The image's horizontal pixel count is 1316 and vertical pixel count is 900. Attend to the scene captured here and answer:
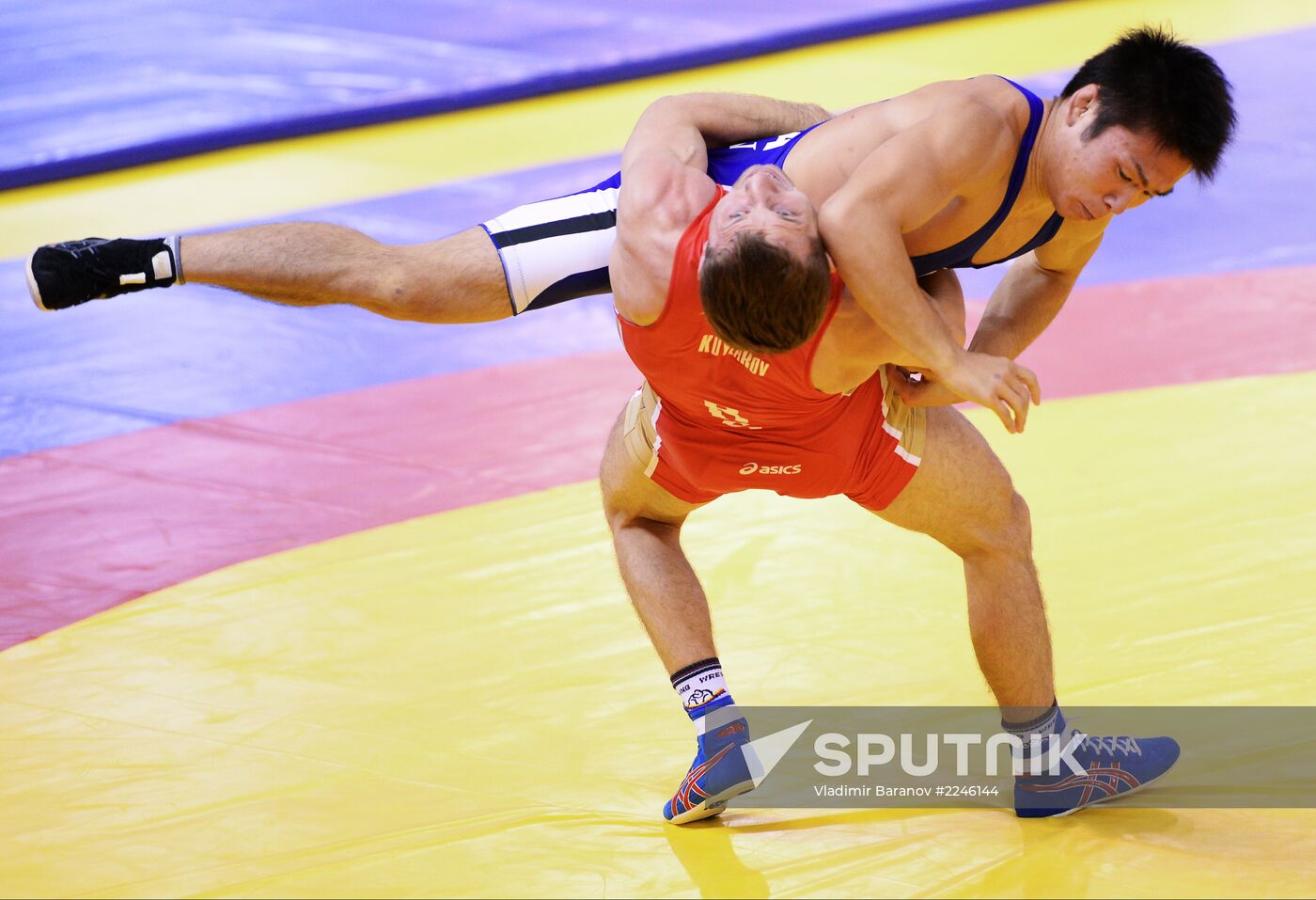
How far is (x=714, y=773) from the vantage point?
2668 mm

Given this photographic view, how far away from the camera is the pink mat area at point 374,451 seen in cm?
421

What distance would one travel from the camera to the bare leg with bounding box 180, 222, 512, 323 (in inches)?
113

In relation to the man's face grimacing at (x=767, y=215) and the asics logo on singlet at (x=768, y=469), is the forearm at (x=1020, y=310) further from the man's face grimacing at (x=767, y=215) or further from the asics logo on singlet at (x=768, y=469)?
the man's face grimacing at (x=767, y=215)

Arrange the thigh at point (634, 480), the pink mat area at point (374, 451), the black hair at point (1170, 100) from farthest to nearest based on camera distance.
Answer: the pink mat area at point (374, 451), the thigh at point (634, 480), the black hair at point (1170, 100)

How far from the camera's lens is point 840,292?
254 centimetres

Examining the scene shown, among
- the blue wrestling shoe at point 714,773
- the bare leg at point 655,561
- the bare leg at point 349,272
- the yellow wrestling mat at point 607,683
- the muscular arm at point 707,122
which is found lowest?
the yellow wrestling mat at point 607,683

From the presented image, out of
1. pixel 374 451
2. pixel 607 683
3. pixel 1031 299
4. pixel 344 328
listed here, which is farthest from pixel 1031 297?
pixel 344 328

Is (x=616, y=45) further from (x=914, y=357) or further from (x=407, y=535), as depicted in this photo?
(x=914, y=357)

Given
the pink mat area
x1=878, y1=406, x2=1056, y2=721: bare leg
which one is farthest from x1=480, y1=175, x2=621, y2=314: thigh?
the pink mat area

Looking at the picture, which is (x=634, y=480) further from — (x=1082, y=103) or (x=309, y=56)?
(x=309, y=56)

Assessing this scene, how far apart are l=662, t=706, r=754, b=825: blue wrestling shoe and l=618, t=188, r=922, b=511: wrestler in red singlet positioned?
45 cm

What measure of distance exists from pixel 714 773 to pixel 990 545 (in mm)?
683

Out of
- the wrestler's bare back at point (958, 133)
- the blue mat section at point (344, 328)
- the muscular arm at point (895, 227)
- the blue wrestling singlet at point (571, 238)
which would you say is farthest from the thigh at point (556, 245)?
the blue mat section at point (344, 328)

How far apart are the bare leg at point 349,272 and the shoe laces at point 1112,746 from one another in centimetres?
143
